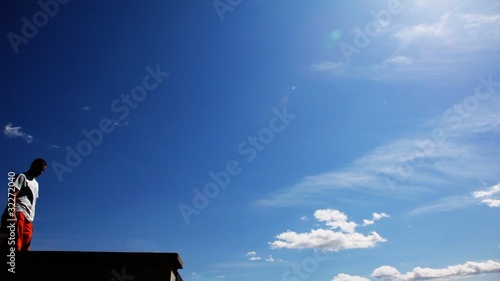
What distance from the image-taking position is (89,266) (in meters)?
4.05

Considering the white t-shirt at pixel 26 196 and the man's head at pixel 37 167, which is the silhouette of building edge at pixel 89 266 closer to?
the white t-shirt at pixel 26 196

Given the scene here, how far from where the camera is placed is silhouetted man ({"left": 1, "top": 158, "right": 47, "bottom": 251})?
15.6 ft

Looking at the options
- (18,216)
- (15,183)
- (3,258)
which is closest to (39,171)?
(15,183)

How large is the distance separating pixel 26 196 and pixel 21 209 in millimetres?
306

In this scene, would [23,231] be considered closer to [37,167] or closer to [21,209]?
[21,209]

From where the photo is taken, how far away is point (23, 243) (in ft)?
16.7

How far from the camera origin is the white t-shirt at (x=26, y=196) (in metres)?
5.27

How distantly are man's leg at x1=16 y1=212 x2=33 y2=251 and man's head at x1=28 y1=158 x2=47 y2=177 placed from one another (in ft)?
2.74

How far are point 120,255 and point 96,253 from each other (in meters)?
0.32

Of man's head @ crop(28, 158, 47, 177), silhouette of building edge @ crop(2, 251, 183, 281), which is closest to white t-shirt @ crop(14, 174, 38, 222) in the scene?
man's head @ crop(28, 158, 47, 177)

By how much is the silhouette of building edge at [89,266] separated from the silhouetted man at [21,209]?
61cm

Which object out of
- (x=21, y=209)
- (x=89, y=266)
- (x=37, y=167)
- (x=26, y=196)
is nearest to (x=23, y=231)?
(x=21, y=209)

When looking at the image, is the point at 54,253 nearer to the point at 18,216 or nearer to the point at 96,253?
the point at 96,253

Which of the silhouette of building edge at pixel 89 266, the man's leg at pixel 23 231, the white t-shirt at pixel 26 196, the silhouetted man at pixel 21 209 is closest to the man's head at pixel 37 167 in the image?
the silhouetted man at pixel 21 209
